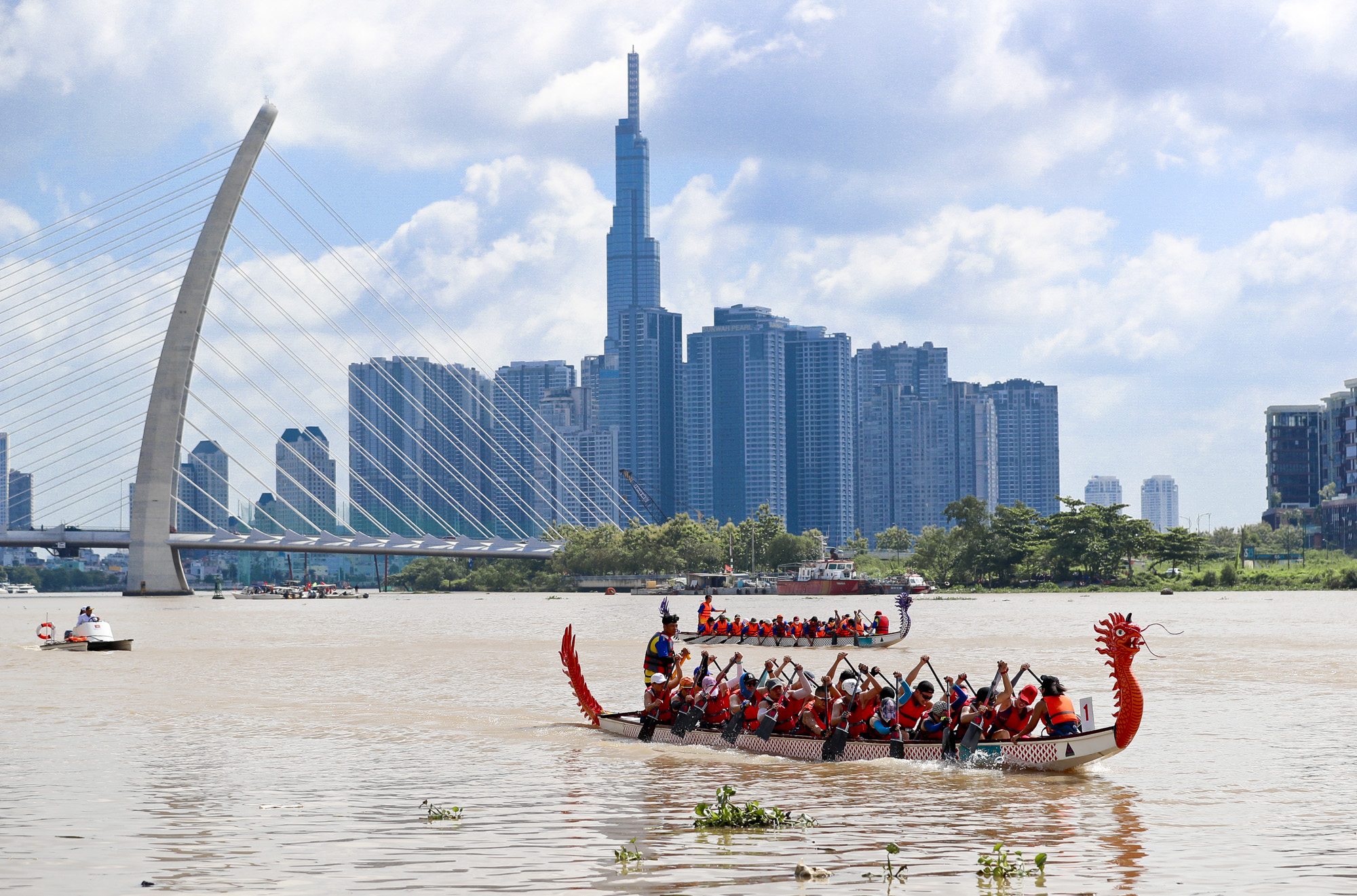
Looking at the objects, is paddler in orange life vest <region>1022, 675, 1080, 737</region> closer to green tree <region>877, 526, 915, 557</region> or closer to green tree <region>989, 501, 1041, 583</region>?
green tree <region>989, 501, 1041, 583</region>

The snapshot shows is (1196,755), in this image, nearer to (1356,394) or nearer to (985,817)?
(985,817)

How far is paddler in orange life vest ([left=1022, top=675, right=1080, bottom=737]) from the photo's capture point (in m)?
17.5

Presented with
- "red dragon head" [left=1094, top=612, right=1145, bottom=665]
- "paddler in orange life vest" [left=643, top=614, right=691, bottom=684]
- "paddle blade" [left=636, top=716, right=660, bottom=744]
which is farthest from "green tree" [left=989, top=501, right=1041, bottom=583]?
"red dragon head" [left=1094, top=612, right=1145, bottom=665]

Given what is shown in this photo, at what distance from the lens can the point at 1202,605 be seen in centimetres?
7969

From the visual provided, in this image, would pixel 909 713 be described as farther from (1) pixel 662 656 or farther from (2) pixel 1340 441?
(2) pixel 1340 441

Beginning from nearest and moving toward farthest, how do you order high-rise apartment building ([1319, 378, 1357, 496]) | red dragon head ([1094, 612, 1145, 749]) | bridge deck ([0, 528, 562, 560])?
red dragon head ([1094, 612, 1145, 749]), bridge deck ([0, 528, 562, 560]), high-rise apartment building ([1319, 378, 1357, 496])

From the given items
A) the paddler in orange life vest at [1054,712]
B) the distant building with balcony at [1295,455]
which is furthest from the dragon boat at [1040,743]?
the distant building with balcony at [1295,455]

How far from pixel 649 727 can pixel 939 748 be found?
200 inches

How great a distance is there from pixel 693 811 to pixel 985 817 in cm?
318

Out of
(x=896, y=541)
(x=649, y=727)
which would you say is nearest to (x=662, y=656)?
(x=649, y=727)

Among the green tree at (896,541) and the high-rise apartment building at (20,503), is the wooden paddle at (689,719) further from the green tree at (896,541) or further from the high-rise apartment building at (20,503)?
the green tree at (896,541)

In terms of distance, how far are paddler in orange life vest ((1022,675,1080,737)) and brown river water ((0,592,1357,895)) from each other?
2.09 ft

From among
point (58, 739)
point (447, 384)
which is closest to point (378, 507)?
point (447, 384)

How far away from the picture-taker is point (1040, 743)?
57.6 ft
